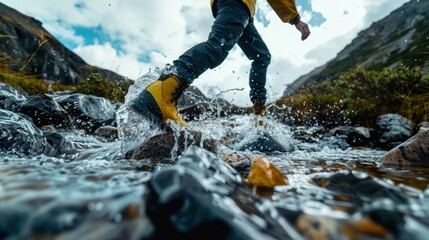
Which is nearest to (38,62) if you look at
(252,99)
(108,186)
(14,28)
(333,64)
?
(14,28)

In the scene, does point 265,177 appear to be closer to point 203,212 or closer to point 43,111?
point 203,212

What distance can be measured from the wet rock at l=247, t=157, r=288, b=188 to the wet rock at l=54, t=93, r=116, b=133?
478 cm

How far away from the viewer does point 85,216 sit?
2.48 feet

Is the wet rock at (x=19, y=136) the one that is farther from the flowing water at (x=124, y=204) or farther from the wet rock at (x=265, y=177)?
the wet rock at (x=265, y=177)

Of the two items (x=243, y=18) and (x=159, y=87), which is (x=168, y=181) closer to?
(x=159, y=87)

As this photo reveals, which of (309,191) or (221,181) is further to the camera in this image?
(309,191)

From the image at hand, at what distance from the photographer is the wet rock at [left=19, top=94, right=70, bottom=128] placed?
456 centimetres

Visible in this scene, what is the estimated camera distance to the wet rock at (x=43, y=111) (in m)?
4.56

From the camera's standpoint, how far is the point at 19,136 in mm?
2629

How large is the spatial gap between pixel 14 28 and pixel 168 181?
164 feet

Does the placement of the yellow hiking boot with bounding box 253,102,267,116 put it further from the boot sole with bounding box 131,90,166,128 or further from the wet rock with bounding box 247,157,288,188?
the wet rock with bounding box 247,157,288,188

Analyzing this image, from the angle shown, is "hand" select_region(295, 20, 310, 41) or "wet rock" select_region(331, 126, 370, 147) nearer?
"hand" select_region(295, 20, 310, 41)

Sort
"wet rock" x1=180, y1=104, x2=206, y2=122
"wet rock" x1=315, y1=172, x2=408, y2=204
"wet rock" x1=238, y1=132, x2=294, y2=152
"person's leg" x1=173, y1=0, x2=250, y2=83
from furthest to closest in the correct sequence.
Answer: "wet rock" x1=180, y1=104, x2=206, y2=122, "wet rock" x1=238, y1=132, x2=294, y2=152, "person's leg" x1=173, y1=0, x2=250, y2=83, "wet rock" x1=315, y1=172, x2=408, y2=204

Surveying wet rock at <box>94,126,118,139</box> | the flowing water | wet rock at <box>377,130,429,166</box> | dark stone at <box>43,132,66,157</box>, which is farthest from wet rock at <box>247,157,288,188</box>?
wet rock at <box>94,126,118,139</box>
